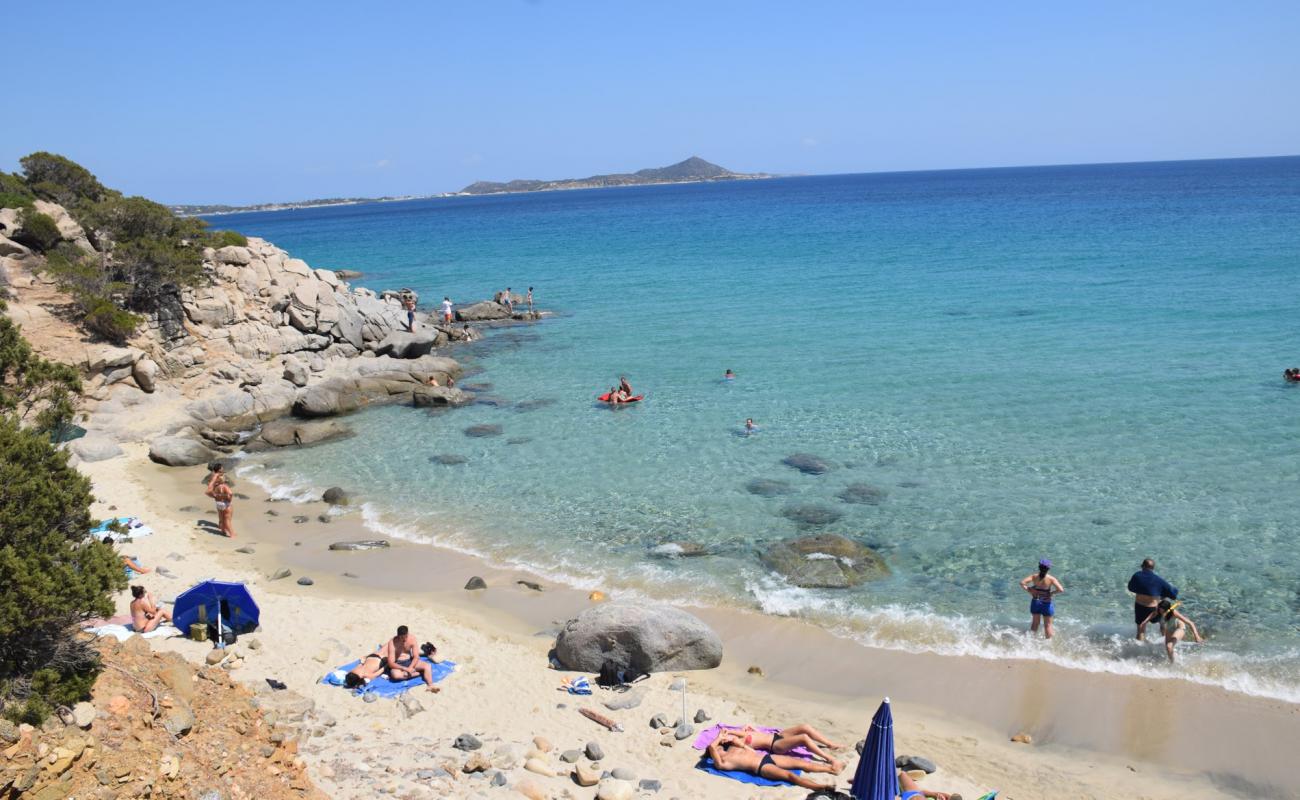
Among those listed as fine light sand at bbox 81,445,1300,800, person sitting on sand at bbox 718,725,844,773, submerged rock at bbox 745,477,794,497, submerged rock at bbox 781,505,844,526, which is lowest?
fine light sand at bbox 81,445,1300,800

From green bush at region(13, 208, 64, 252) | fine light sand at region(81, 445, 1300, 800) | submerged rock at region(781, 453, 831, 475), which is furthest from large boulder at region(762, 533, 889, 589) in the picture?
green bush at region(13, 208, 64, 252)

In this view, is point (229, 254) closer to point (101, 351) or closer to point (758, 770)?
point (101, 351)

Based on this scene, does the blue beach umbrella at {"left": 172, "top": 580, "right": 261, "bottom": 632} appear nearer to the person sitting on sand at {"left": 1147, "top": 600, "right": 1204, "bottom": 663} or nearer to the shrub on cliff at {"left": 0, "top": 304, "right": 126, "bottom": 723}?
the shrub on cliff at {"left": 0, "top": 304, "right": 126, "bottom": 723}

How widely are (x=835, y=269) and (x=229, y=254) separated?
3625cm

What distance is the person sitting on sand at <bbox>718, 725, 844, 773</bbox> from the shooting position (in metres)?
10.1

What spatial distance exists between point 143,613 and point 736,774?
31.2ft

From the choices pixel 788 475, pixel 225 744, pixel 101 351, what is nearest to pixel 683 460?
pixel 788 475

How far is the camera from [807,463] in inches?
837

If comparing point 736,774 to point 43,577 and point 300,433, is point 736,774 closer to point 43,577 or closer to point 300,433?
point 43,577

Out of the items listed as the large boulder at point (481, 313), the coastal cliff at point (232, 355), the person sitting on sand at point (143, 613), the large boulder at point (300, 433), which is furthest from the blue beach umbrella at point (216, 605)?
the large boulder at point (481, 313)

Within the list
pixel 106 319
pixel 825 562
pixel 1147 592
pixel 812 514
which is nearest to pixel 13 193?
pixel 106 319

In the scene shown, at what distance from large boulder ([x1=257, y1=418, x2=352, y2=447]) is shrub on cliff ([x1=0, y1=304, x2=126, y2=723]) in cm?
1541

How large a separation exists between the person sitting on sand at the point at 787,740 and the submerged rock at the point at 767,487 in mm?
9305

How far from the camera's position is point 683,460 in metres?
22.1
